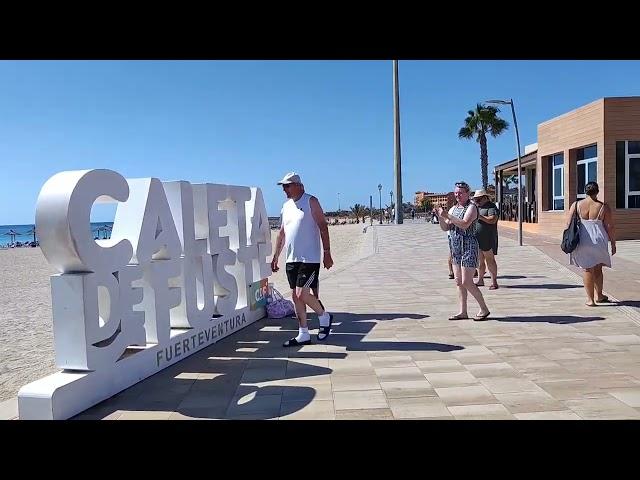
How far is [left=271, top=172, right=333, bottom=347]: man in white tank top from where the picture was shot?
6031 millimetres

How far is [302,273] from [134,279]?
1.85 m

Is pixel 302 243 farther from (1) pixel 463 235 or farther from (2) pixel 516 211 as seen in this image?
(2) pixel 516 211

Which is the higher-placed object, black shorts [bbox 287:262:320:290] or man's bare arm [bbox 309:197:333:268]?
man's bare arm [bbox 309:197:333:268]

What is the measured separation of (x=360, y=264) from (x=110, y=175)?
11.7m

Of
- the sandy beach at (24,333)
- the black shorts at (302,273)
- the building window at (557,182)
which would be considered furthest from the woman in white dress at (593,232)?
the building window at (557,182)

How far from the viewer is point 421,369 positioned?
515cm

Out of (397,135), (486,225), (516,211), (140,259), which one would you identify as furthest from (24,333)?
(516,211)

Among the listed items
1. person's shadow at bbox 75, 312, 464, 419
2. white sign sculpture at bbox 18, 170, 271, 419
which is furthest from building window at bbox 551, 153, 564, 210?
white sign sculpture at bbox 18, 170, 271, 419

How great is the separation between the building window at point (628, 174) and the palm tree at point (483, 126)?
22.7m

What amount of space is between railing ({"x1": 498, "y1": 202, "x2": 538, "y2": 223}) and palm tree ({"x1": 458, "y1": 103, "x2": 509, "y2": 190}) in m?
8.09

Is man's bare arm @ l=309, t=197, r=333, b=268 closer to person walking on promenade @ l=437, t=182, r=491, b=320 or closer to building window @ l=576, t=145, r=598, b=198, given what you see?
person walking on promenade @ l=437, t=182, r=491, b=320
